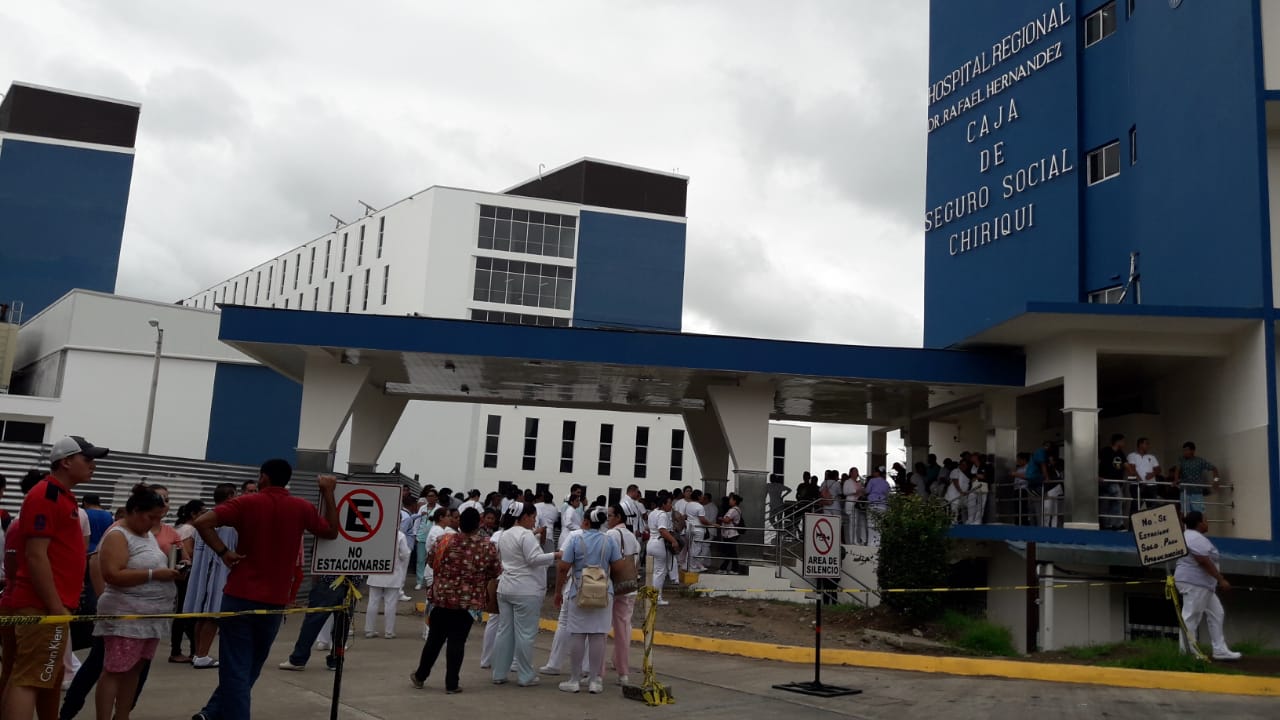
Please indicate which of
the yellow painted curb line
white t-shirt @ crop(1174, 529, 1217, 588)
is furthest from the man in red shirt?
white t-shirt @ crop(1174, 529, 1217, 588)

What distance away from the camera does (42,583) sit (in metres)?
6.45

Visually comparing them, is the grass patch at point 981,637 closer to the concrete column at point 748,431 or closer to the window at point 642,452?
the concrete column at point 748,431

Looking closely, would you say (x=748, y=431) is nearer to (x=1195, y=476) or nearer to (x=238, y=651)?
(x=1195, y=476)

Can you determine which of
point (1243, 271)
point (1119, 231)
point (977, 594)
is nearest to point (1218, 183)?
point (1243, 271)

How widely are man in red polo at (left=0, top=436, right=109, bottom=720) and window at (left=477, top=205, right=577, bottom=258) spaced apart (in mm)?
56956

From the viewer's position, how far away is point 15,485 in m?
21.6

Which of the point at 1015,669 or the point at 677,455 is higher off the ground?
the point at 677,455

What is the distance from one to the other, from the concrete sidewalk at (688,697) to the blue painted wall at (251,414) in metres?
35.1

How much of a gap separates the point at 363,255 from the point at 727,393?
4959 centimetres

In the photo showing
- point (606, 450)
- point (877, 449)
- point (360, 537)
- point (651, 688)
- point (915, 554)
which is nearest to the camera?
point (360, 537)

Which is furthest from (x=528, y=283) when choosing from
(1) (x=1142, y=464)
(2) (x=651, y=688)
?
(2) (x=651, y=688)

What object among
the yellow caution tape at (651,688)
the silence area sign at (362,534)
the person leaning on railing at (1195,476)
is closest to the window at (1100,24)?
the person leaning on railing at (1195,476)

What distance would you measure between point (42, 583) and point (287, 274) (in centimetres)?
7692

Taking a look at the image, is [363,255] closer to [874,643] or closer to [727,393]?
[727,393]
